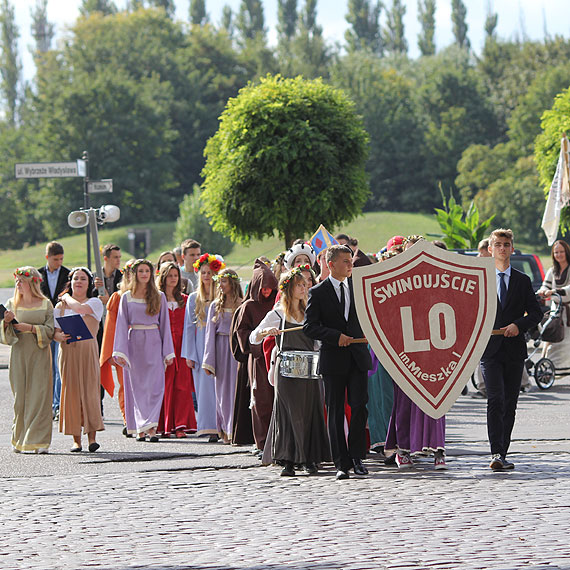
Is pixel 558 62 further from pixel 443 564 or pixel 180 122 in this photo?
pixel 443 564

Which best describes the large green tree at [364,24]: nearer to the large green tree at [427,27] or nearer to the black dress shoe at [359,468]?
the large green tree at [427,27]

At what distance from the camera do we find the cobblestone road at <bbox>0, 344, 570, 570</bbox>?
19.4 ft

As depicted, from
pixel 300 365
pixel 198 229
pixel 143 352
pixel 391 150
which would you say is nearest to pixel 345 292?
pixel 300 365

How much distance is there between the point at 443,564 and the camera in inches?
223

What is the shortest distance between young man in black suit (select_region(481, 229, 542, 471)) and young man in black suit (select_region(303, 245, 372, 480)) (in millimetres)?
971

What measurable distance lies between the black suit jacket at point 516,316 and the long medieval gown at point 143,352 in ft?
11.7

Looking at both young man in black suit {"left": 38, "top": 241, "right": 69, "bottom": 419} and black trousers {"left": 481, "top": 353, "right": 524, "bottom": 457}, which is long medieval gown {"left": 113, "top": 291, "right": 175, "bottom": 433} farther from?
black trousers {"left": 481, "top": 353, "right": 524, "bottom": 457}

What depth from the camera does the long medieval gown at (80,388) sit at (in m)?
10.7

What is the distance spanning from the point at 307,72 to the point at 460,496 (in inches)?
3674

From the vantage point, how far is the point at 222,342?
1131 cm

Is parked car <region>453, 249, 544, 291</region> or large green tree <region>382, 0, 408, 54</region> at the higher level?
large green tree <region>382, 0, 408, 54</region>

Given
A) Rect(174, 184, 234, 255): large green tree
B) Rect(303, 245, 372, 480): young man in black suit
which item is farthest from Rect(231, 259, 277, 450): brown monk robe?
Rect(174, 184, 234, 255): large green tree

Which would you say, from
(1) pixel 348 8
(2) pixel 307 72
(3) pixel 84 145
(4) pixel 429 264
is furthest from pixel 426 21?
(4) pixel 429 264

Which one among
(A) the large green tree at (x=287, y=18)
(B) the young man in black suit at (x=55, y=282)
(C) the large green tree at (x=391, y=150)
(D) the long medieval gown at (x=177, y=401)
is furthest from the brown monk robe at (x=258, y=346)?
(A) the large green tree at (x=287, y=18)
